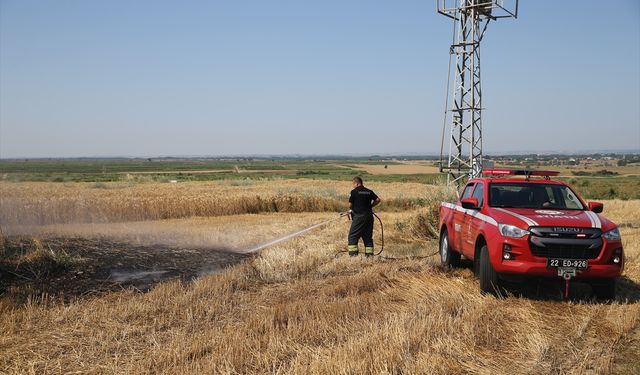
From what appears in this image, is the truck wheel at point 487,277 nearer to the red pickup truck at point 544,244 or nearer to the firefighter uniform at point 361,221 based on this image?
the red pickup truck at point 544,244

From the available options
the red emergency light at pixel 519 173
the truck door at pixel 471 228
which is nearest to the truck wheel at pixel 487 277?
the truck door at pixel 471 228

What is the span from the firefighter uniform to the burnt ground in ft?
8.70

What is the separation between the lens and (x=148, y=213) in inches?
974

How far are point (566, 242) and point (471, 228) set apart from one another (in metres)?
1.92

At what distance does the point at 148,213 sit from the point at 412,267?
16.4 meters

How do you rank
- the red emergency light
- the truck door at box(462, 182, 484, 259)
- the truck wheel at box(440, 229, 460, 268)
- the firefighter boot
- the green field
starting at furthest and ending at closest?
the green field
the firefighter boot
the truck wheel at box(440, 229, 460, 268)
the red emergency light
the truck door at box(462, 182, 484, 259)

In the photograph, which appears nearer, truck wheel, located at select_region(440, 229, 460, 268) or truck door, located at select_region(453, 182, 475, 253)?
truck door, located at select_region(453, 182, 475, 253)

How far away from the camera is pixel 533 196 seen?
32.9ft

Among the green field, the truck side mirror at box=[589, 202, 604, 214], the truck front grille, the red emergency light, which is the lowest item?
the green field

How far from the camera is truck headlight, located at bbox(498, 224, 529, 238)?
8406mm

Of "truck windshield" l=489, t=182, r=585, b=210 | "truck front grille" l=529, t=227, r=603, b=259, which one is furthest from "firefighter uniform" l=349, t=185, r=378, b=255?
"truck front grille" l=529, t=227, r=603, b=259

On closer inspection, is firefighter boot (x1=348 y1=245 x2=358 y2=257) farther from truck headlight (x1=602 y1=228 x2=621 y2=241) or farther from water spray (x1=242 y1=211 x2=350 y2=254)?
truck headlight (x1=602 y1=228 x2=621 y2=241)

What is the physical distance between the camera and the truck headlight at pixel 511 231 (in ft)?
27.6

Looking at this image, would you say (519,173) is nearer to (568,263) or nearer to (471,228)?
(471,228)
